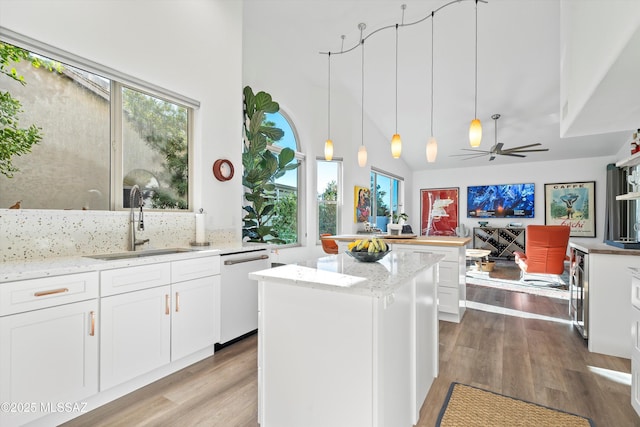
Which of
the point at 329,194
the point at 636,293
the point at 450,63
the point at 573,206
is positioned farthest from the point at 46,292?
the point at 573,206

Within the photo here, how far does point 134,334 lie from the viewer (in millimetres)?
2025

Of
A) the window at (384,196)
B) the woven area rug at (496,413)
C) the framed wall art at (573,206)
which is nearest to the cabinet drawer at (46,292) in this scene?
the woven area rug at (496,413)

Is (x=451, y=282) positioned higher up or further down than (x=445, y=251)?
further down

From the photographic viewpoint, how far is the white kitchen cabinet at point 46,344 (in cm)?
150

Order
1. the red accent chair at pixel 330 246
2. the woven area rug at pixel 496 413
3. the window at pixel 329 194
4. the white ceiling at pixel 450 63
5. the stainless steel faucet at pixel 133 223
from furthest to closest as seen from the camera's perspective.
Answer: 1. the window at pixel 329 194
2. the red accent chair at pixel 330 246
3. the white ceiling at pixel 450 63
4. the stainless steel faucet at pixel 133 223
5. the woven area rug at pixel 496 413

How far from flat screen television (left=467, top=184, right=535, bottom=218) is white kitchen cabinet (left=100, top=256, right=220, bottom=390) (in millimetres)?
7960

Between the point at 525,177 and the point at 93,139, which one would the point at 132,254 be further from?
the point at 525,177

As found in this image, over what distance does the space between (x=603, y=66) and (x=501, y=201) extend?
25.3 feet

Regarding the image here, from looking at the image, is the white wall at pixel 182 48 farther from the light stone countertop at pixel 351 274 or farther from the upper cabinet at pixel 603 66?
the upper cabinet at pixel 603 66

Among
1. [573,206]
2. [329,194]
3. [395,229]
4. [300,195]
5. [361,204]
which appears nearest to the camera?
[395,229]

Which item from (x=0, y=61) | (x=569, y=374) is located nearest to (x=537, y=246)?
(x=569, y=374)

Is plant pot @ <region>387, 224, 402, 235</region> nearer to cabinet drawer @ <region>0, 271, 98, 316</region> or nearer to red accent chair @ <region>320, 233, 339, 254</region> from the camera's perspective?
red accent chair @ <region>320, 233, 339, 254</region>

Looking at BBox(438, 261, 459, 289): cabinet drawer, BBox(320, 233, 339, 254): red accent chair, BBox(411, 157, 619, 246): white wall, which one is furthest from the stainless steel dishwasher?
BBox(411, 157, 619, 246): white wall

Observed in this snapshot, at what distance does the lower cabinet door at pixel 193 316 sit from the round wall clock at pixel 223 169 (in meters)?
1.15
